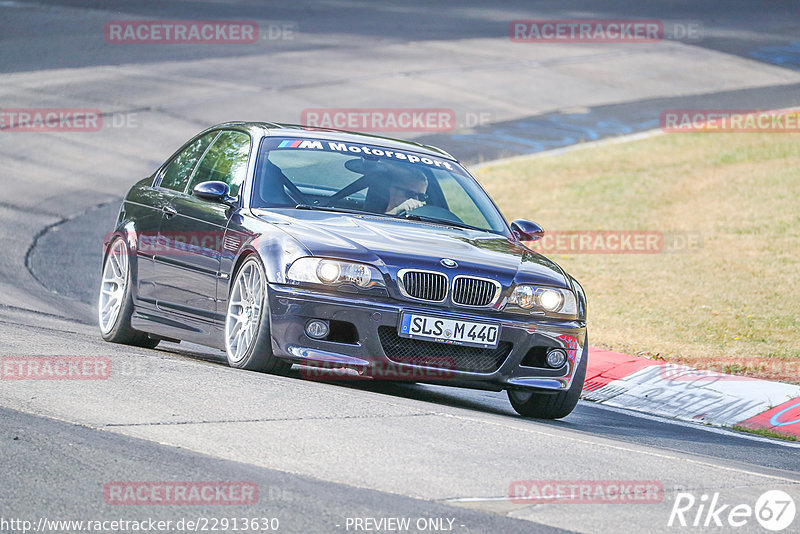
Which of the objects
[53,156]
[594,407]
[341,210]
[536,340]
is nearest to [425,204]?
[341,210]

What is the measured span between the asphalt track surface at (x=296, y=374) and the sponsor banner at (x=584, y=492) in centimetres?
7

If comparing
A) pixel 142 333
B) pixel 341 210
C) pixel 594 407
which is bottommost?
pixel 594 407

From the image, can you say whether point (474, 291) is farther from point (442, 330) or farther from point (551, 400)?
point (551, 400)

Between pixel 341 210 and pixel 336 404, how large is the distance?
1845 mm

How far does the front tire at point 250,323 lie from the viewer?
7277 millimetres

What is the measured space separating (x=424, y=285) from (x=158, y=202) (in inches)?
103

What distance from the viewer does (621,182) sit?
2041cm

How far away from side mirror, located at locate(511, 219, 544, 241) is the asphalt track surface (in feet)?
3.85

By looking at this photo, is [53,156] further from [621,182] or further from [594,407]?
[594,407]

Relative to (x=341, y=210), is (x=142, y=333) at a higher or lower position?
lower

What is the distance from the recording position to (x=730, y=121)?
24562mm

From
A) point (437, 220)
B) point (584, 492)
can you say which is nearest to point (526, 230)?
point (437, 220)

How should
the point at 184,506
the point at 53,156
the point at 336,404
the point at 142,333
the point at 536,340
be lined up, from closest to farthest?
the point at 184,506, the point at 336,404, the point at 536,340, the point at 142,333, the point at 53,156

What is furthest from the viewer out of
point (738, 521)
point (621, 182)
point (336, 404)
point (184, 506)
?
point (621, 182)
